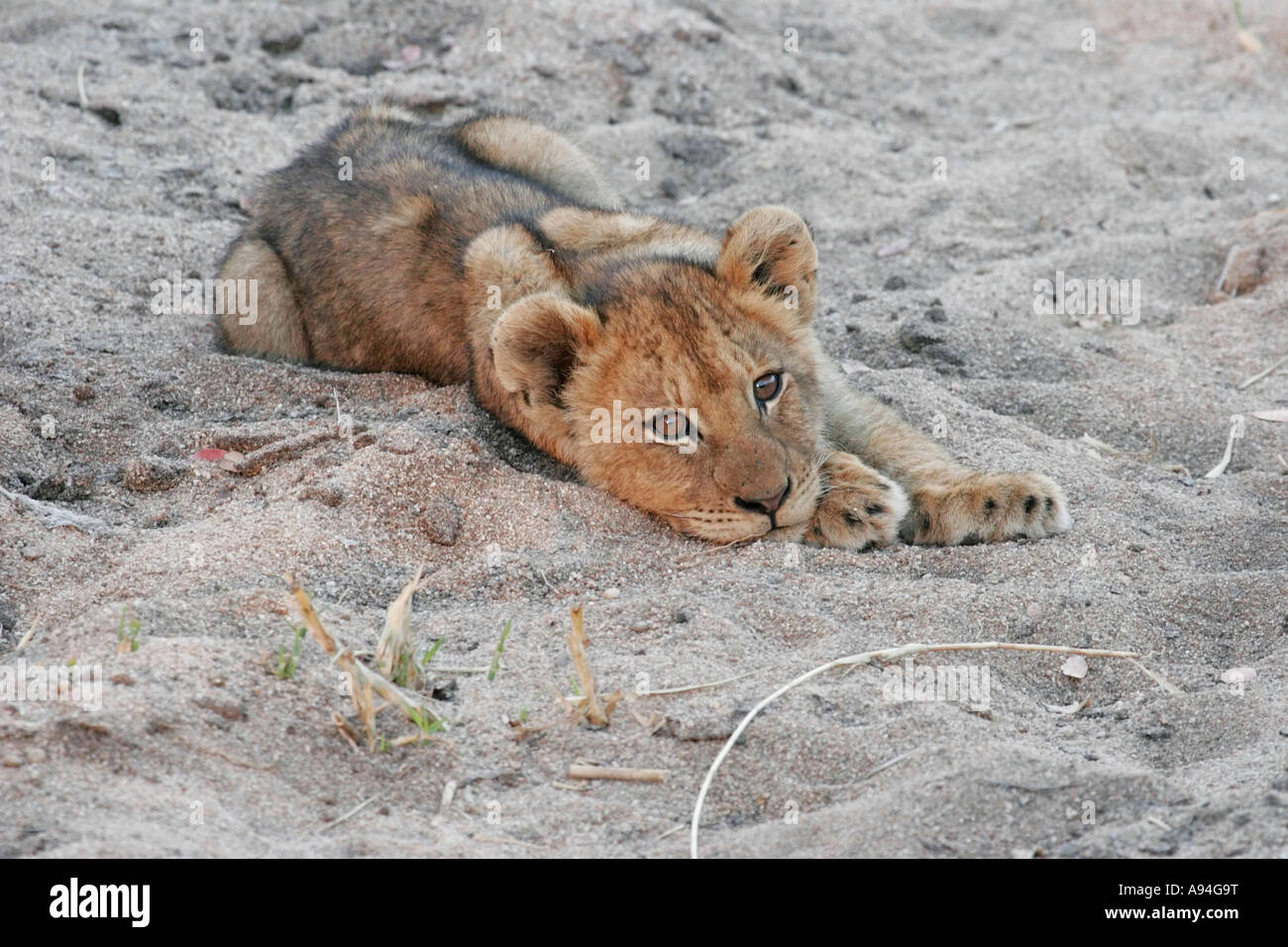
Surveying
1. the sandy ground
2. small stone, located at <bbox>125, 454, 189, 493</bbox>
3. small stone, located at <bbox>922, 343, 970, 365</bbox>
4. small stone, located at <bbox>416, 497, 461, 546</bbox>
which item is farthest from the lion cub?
small stone, located at <bbox>125, 454, 189, 493</bbox>

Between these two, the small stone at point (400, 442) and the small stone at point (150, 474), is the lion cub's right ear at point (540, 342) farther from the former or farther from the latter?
the small stone at point (150, 474)

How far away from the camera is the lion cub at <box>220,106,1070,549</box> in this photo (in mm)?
5066

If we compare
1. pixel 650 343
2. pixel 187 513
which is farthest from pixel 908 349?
pixel 187 513

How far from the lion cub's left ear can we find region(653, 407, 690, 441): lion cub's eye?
687 millimetres

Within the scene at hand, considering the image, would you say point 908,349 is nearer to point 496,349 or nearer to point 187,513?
point 496,349

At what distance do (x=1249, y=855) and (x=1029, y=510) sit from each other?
2.19m

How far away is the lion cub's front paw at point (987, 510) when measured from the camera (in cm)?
510

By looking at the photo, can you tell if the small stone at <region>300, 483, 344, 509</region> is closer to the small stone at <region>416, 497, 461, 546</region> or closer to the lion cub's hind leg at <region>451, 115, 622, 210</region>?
the small stone at <region>416, 497, 461, 546</region>

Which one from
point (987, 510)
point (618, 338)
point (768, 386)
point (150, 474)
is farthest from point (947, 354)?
point (150, 474)

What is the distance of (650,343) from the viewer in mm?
5180

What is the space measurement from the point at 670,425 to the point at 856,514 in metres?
0.73

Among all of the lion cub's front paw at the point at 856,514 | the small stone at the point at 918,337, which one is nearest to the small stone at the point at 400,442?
the lion cub's front paw at the point at 856,514

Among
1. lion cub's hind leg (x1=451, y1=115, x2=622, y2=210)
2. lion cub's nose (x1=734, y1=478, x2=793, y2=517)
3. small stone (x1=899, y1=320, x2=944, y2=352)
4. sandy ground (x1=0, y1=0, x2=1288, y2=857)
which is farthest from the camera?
lion cub's hind leg (x1=451, y1=115, x2=622, y2=210)

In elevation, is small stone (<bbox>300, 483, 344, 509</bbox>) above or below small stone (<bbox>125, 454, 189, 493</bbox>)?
above
